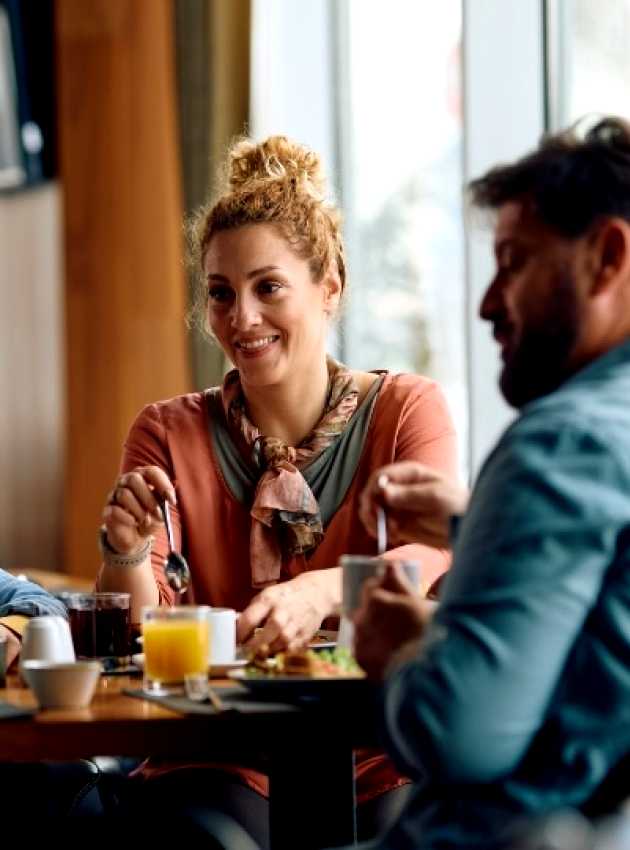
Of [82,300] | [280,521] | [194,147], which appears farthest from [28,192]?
[280,521]

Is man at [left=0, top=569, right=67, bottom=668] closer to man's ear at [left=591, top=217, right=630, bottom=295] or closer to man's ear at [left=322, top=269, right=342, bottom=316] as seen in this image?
man's ear at [left=322, top=269, right=342, bottom=316]

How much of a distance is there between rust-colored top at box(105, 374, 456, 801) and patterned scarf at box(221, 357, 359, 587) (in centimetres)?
3

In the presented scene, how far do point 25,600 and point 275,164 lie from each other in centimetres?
100

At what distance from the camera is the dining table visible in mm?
1609

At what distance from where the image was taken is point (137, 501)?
2221 millimetres

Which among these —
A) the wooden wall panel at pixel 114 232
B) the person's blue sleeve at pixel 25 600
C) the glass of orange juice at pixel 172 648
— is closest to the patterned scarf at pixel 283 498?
the person's blue sleeve at pixel 25 600

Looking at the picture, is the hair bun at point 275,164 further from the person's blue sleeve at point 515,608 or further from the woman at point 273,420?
the person's blue sleeve at point 515,608

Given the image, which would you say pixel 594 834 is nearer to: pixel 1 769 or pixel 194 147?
pixel 1 769

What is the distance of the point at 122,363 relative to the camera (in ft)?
18.7

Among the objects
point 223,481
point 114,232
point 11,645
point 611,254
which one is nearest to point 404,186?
point 114,232

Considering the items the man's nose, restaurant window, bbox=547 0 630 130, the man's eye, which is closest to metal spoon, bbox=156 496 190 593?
the man's eye

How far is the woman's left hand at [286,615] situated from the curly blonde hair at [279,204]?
2.43 feet

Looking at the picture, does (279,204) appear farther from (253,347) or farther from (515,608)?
(515,608)

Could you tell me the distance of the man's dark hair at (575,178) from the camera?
56.3 inches
